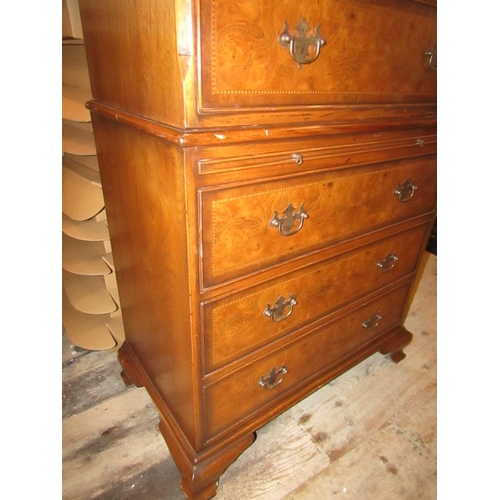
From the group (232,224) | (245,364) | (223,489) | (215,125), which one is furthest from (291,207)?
(223,489)

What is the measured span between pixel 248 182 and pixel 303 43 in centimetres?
27

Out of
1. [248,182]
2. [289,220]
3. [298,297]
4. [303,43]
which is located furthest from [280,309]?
[303,43]

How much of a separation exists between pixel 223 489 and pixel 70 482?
46cm

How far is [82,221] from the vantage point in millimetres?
1253

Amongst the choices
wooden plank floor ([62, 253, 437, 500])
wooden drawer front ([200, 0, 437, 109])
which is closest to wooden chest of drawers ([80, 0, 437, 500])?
wooden drawer front ([200, 0, 437, 109])

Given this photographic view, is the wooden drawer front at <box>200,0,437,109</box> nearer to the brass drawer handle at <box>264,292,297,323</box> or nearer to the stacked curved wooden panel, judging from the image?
the brass drawer handle at <box>264,292,297,323</box>

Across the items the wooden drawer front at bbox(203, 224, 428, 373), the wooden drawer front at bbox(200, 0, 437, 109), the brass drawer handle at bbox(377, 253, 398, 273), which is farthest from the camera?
the brass drawer handle at bbox(377, 253, 398, 273)

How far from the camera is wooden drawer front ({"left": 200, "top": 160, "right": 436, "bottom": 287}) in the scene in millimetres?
672

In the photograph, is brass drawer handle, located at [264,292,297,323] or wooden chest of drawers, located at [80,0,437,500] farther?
brass drawer handle, located at [264,292,297,323]

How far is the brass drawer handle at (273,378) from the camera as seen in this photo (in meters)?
0.97

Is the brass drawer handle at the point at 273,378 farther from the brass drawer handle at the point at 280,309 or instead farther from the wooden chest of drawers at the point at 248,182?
the brass drawer handle at the point at 280,309

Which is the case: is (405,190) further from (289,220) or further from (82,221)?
(82,221)

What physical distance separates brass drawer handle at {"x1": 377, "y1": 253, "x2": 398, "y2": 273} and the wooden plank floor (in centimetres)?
55

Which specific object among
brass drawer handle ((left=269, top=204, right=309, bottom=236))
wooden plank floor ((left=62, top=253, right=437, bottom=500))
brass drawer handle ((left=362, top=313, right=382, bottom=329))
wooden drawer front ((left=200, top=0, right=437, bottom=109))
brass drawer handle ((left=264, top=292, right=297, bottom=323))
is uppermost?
wooden drawer front ((left=200, top=0, right=437, bottom=109))
